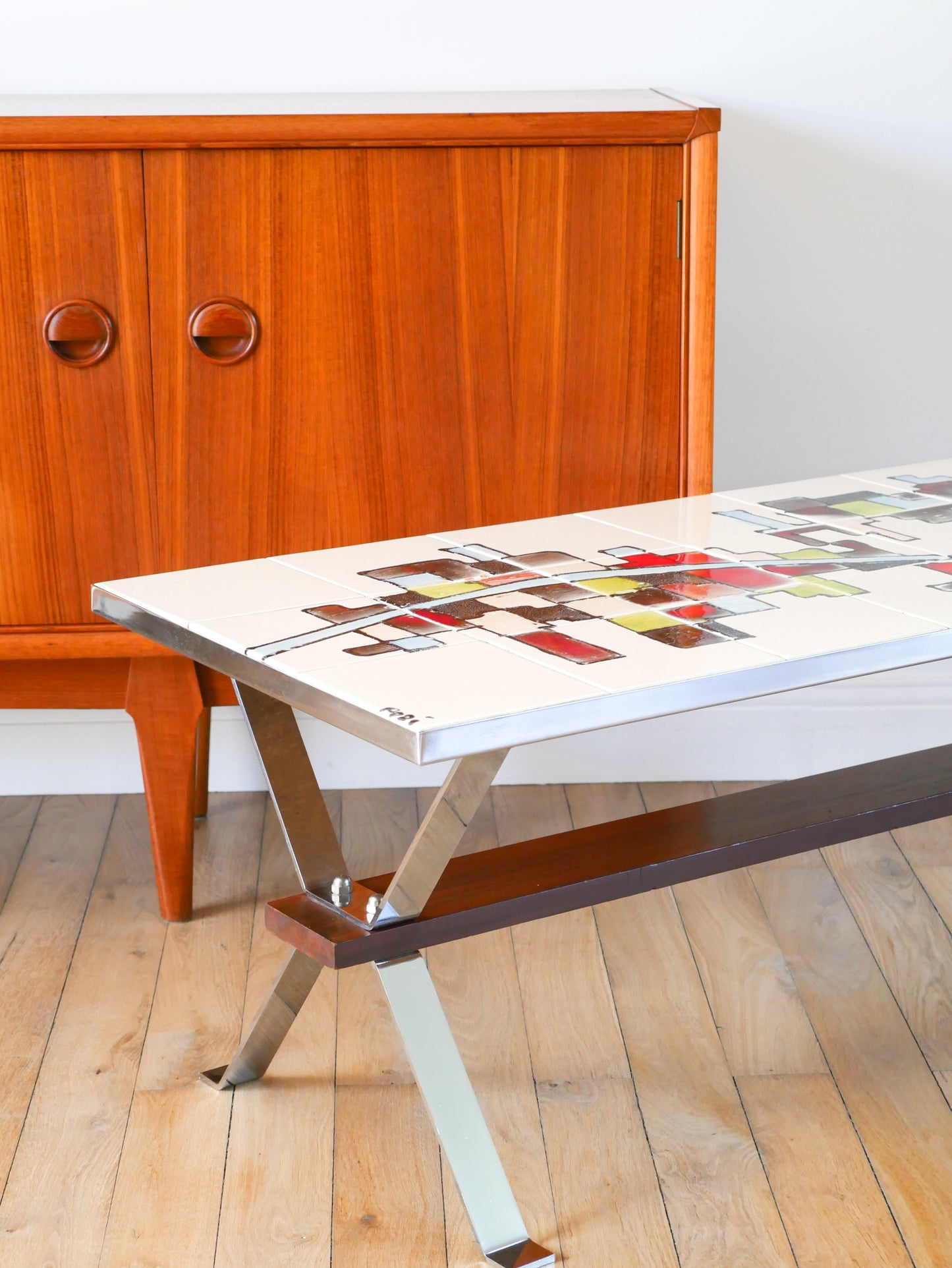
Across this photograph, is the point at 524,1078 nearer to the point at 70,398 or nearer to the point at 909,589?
the point at 909,589

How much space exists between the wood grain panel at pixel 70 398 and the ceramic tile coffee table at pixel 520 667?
53 cm

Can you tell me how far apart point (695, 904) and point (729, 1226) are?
761 millimetres

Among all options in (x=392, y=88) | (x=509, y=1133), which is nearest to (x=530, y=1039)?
(x=509, y=1133)

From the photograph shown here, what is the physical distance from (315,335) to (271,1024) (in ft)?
3.05

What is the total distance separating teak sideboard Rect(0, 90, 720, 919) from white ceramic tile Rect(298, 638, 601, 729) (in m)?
0.84

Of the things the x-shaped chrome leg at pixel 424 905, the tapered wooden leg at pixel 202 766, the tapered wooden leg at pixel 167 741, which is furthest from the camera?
the tapered wooden leg at pixel 202 766

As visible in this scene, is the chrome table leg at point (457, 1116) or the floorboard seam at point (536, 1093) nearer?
the chrome table leg at point (457, 1116)

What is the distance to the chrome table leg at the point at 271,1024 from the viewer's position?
158cm

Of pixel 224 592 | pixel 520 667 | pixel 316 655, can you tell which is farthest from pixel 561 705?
pixel 224 592

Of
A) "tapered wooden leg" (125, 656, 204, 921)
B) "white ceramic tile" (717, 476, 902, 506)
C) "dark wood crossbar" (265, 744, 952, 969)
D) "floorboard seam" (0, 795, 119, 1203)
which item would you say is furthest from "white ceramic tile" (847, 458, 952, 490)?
"floorboard seam" (0, 795, 119, 1203)

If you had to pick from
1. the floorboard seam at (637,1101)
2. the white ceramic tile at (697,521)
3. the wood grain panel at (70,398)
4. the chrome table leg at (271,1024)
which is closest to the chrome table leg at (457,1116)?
the floorboard seam at (637,1101)

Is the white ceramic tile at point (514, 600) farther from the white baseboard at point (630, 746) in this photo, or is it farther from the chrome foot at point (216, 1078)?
the white baseboard at point (630, 746)

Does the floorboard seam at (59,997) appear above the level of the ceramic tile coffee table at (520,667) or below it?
below

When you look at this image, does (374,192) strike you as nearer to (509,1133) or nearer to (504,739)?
(504,739)
